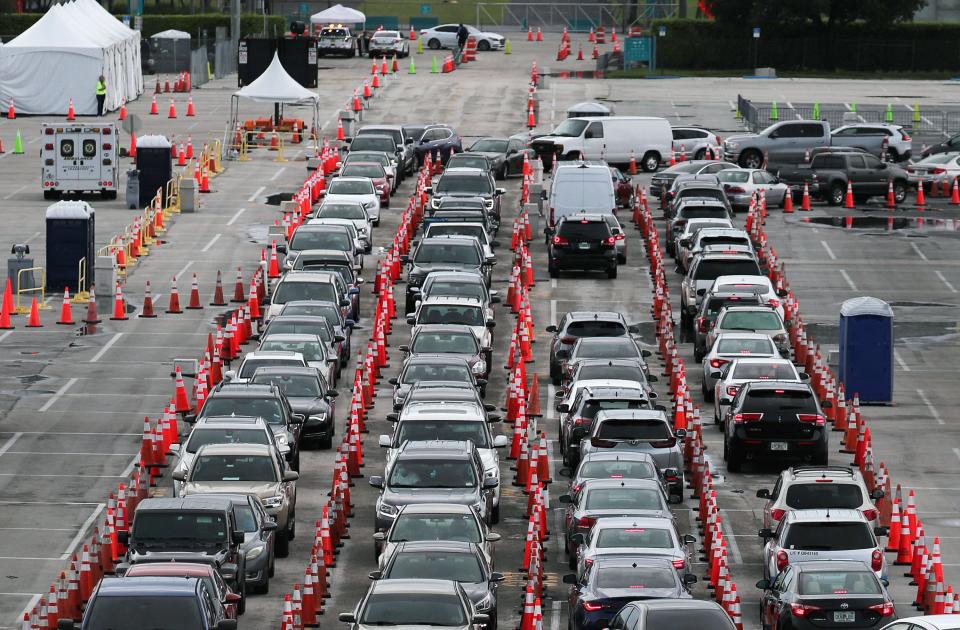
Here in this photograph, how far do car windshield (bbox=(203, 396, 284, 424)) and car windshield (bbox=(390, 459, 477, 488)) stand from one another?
323 centimetres

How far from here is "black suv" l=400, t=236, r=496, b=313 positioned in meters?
40.6

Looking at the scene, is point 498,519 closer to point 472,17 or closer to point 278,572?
point 278,572

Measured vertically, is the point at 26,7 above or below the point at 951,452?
above

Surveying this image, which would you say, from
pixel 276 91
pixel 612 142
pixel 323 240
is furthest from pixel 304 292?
pixel 276 91

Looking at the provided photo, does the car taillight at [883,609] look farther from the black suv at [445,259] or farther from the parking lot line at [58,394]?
the black suv at [445,259]

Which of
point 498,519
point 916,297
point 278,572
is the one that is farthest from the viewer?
point 916,297

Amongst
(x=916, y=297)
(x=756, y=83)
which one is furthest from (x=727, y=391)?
(x=756, y=83)

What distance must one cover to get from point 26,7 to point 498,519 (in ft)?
321

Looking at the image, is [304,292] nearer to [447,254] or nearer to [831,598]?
[447,254]

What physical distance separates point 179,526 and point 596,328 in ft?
47.2

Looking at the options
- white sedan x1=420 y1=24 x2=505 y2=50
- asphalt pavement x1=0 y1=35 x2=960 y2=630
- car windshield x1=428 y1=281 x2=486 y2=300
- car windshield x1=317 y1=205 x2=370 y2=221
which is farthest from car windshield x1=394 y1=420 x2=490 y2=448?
white sedan x1=420 y1=24 x2=505 y2=50

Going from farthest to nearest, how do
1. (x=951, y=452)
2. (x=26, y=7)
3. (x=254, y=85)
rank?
(x=26, y=7), (x=254, y=85), (x=951, y=452)

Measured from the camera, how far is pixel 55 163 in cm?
5472

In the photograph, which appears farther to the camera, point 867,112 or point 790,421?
point 867,112
